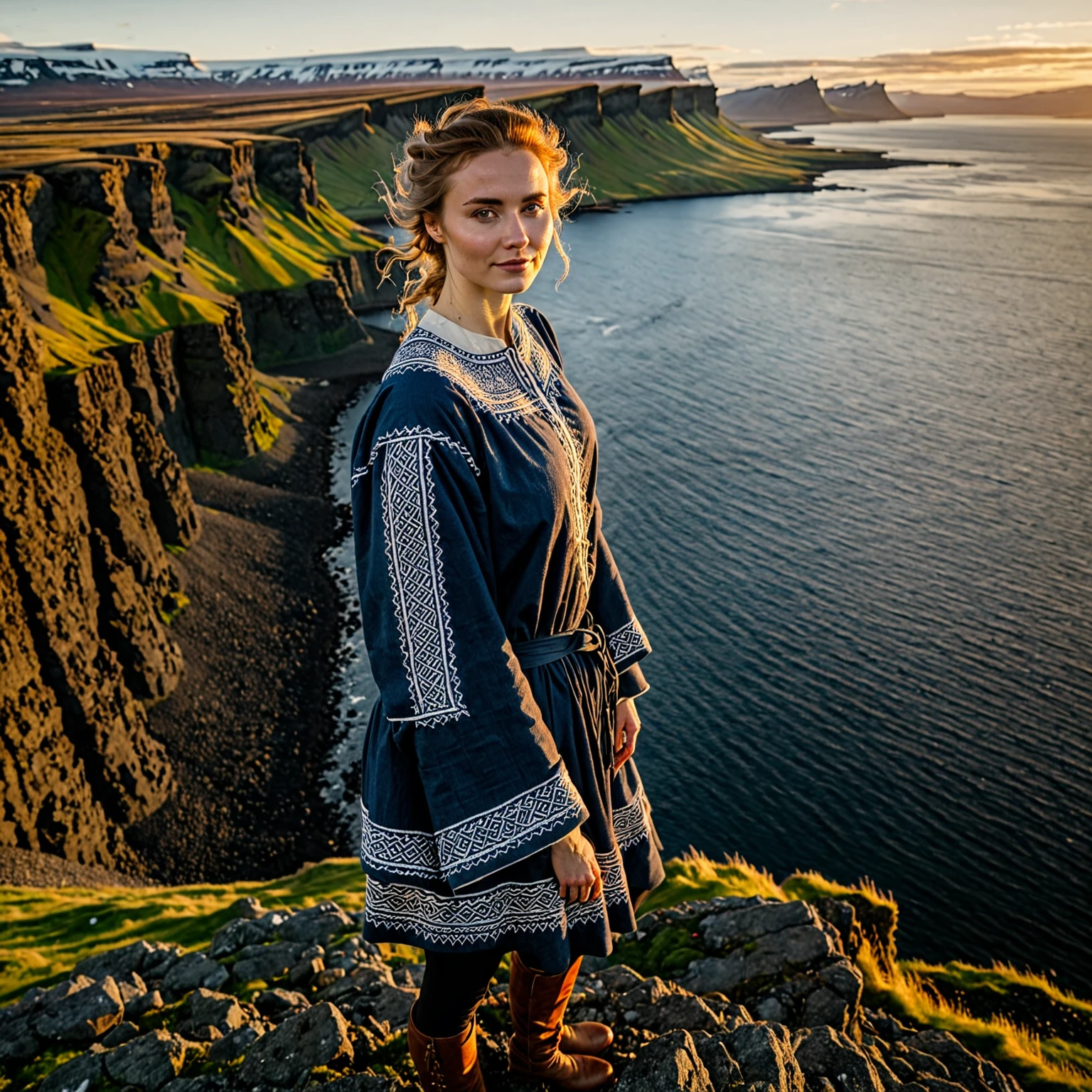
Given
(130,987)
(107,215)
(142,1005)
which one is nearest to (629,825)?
(142,1005)

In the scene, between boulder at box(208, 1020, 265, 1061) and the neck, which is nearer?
the neck

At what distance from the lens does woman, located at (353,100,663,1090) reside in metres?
2.58

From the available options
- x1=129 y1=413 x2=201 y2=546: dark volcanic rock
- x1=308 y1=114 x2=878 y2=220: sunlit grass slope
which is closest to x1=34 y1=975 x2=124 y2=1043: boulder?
x1=129 y1=413 x2=201 y2=546: dark volcanic rock

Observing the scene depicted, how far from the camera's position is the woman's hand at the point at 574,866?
2723mm

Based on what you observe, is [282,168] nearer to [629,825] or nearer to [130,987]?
[130,987]

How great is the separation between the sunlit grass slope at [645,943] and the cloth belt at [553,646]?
13.7 feet

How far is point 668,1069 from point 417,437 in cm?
290

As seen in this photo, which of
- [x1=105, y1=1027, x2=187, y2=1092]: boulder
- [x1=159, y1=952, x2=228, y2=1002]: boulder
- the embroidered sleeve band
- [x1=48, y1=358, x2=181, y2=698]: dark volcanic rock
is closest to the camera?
the embroidered sleeve band

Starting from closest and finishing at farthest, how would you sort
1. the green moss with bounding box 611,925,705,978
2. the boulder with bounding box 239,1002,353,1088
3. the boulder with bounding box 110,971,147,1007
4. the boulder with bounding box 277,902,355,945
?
the boulder with bounding box 239,1002,353,1088
the boulder with bounding box 110,971,147,1007
the green moss with bounding box 611,925,705,978
the boulder with bounding box 277,902,355,945

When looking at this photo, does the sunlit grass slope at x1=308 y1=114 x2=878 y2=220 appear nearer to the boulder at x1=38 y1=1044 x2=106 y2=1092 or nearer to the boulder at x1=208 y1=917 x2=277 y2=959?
the boulder at x1=208 y1=917 x2=277 y2=959

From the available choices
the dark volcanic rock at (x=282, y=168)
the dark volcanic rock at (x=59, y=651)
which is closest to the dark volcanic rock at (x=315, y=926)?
the dark volcanic rock at (x=59, y=651)

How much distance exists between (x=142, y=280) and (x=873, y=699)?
30.8m

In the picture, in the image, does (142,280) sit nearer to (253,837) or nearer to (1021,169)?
(253,837)

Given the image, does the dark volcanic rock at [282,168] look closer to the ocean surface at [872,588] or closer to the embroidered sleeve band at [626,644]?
the ocean surface at [872,588]
